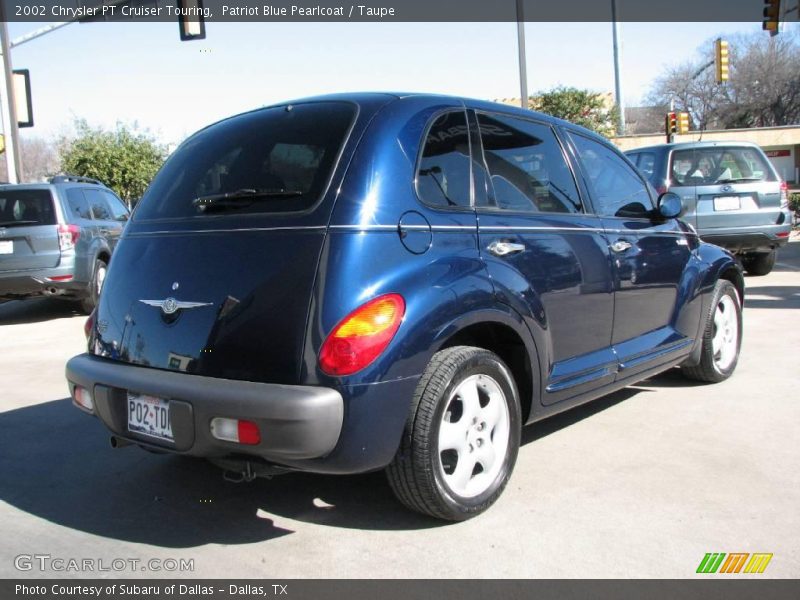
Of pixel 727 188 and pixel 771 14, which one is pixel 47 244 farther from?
pixel 771 14

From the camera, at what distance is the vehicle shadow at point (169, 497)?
127 inches

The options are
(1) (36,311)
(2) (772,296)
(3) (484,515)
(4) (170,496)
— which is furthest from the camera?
(1) (36,311)

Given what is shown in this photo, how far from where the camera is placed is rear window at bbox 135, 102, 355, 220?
10.1 feet

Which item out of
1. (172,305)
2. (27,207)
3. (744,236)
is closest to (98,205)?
(27,207)

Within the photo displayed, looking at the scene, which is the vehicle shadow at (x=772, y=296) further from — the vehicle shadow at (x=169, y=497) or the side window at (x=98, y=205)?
the side window at (x=98, y=205)

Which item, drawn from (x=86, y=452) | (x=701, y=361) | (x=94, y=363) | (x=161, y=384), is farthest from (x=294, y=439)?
(x=701, y=361)

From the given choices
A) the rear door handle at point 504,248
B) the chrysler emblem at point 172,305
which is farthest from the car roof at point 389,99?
the chrysler emblem at point 172,305

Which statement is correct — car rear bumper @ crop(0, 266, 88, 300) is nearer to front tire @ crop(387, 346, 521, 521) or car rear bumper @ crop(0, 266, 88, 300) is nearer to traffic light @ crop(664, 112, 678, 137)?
front tire @ crop(387, 346, 521, 521)

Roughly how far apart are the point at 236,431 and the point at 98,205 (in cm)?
883

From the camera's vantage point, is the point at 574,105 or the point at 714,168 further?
the point at 574,105

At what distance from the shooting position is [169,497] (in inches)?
142

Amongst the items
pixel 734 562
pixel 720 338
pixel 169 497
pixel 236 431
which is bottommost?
pixel 734 562

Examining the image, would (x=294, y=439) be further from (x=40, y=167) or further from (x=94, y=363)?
(x=40, y=167)

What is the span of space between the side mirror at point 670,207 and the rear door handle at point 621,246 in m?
0.51
